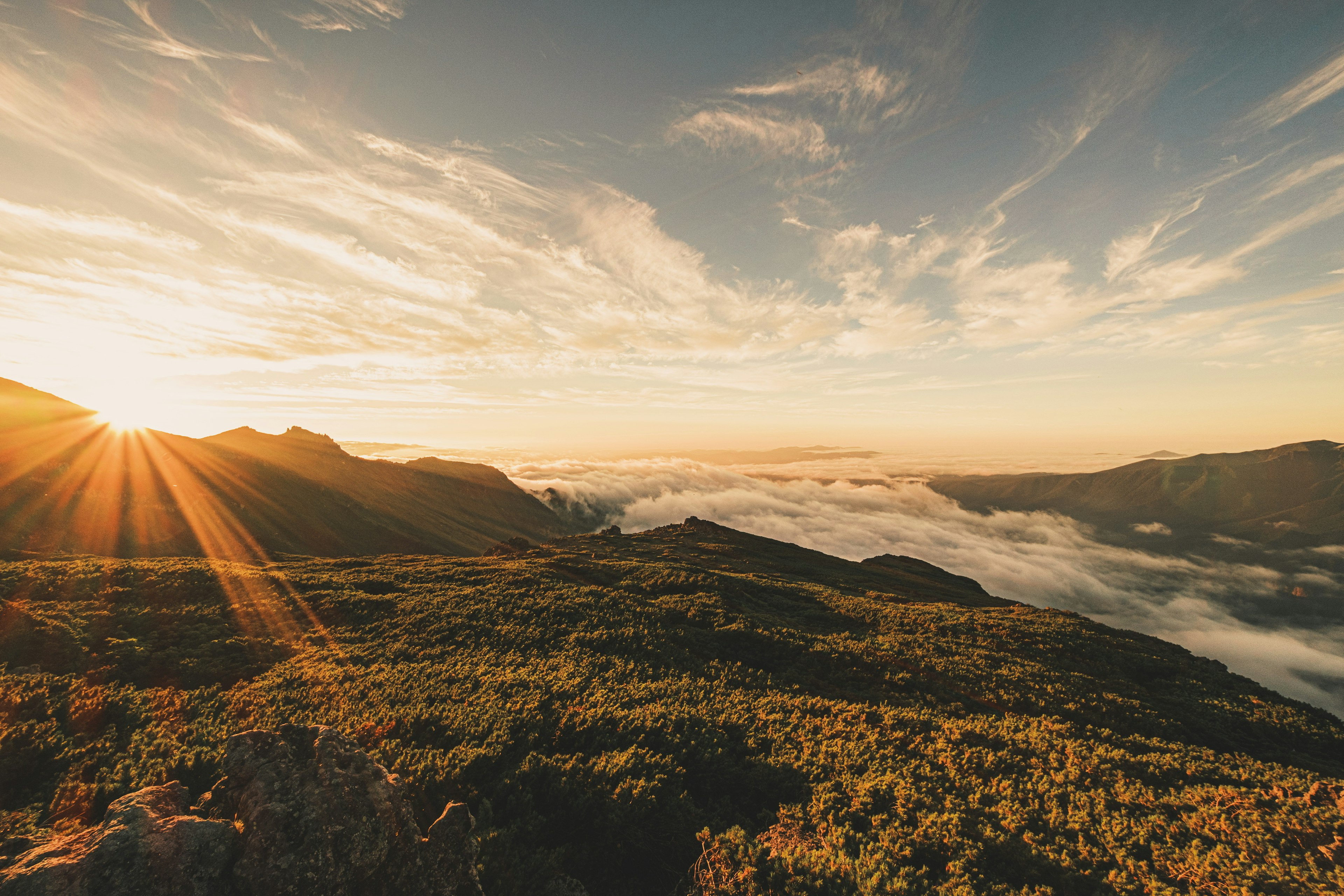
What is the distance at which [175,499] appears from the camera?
85812mm

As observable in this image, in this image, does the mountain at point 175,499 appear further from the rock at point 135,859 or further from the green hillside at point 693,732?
the rock at point 135,859

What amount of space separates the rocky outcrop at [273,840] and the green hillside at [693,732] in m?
2.54

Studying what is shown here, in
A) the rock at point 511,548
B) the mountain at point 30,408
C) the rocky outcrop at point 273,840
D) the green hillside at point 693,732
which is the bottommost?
the rock at point 511,548

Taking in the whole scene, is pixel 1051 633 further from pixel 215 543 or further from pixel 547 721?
pixel 215 543

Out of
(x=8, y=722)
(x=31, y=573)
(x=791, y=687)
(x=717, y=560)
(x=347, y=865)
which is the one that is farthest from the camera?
(x=717, y=560)

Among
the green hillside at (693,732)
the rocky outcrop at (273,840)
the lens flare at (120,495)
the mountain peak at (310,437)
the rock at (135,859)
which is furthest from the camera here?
the mountain peak at (310,437)

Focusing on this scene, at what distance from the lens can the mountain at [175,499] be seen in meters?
67.6

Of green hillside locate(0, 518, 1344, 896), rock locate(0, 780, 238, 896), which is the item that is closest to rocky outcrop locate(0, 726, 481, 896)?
rock locate(0, 780, 238, 896)

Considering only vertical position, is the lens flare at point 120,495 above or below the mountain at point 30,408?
below

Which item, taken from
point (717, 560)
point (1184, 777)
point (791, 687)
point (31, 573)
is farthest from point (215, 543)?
point (1184, 777)

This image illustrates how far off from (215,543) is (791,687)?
97.8 metres

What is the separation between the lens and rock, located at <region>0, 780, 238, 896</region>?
679 centimetres

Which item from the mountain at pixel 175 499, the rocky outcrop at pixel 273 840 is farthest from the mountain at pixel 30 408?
the rocky outcrop at pixel 273 840

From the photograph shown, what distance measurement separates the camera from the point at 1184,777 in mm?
16875
